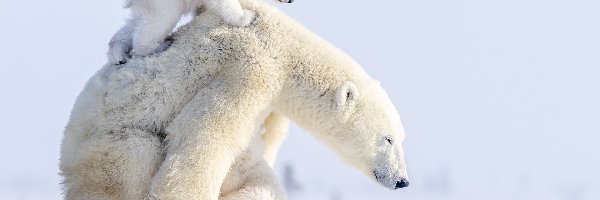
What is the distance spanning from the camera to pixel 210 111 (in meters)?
6.17

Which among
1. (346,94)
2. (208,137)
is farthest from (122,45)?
(346,94)

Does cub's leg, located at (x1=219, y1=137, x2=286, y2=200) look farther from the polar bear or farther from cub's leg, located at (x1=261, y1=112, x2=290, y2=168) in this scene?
cub's leg, located at (x1=261, y1=112, x2=290, y2=168)

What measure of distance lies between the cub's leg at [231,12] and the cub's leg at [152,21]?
17 centimetres

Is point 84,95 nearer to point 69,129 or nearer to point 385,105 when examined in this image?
point 69,129

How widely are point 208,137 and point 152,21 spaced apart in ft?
2.26

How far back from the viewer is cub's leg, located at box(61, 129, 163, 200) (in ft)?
20.5

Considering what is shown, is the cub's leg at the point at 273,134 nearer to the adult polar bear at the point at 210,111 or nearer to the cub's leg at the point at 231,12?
the adult polar bear at the point at 210,111

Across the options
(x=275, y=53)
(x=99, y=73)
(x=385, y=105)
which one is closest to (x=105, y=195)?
(x=99, y=73)

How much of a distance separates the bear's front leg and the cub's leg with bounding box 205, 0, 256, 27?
327 millimetres

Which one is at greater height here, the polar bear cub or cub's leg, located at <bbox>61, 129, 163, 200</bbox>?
the polar bear cub

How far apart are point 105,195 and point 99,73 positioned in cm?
69

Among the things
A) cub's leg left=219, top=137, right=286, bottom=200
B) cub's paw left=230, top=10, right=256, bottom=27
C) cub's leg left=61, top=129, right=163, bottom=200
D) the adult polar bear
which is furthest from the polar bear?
cub's paw left=230, top=10, right=256, bottom=27

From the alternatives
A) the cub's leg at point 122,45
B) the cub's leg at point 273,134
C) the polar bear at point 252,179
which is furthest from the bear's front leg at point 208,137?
the cub's leg at point 273,134

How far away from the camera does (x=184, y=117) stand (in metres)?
6.23
